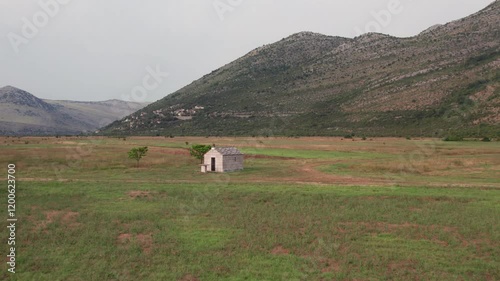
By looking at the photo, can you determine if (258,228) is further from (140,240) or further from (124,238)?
(124,238)

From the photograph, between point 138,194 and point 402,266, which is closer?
point 402,266

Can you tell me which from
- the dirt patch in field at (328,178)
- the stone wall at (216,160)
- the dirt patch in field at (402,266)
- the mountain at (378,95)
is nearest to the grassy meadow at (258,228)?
the dirt patch in field at (402,266)

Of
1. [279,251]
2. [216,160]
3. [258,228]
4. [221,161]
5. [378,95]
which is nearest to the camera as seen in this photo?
[279,251]

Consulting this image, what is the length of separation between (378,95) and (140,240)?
130 metres

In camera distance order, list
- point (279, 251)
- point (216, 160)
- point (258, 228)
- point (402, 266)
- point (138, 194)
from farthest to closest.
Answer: point (216, 160) < point (138, 194) < point (258, 228) < point (279, 251) < point (402, 266)

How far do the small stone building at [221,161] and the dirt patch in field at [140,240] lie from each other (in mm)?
24681

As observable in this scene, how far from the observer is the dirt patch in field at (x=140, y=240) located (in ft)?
78.2

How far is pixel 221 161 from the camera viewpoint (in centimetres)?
5069

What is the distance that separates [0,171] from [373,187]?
1581 inches

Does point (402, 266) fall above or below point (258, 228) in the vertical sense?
below

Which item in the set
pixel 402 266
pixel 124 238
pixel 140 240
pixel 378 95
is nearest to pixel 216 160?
pixel 124 238

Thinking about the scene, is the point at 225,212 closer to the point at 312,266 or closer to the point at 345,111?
the point at 312,266

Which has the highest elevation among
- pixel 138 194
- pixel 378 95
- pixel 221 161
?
pixel 378 95

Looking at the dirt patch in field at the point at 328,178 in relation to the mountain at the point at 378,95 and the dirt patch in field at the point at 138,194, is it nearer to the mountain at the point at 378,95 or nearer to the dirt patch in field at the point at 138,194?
the dirt patch in field at the point at 138,194
